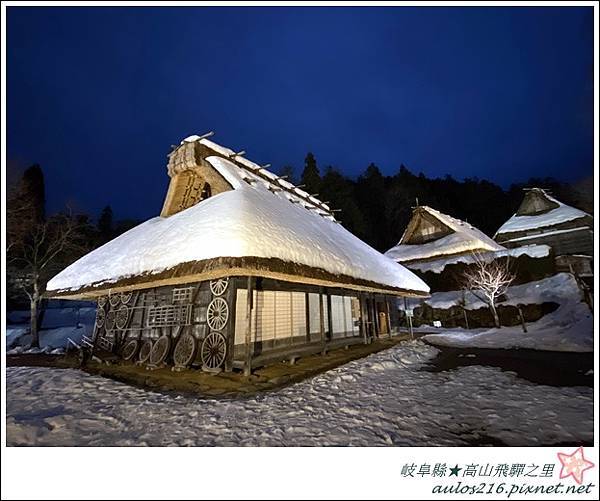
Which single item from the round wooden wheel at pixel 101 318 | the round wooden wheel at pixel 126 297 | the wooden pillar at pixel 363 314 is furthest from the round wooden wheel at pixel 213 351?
the wooden pillar at pixel 363 314

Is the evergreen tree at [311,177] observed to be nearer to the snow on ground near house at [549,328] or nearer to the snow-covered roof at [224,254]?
the snow on ground near house at [549,328]

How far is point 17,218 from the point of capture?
13.8 metres

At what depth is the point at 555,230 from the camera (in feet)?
70.7

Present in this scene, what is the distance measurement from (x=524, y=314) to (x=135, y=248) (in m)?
17.5

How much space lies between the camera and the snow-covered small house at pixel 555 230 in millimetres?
17672

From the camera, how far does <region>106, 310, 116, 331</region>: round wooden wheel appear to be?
30.6 ft

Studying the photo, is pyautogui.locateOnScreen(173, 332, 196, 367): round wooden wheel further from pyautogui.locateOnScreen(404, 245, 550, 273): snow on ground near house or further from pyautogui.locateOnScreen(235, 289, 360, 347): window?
pyautogui.locateOnScreen(404, 245, 550, 273): snow on ground near house

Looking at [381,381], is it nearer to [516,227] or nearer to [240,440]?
[240,440]

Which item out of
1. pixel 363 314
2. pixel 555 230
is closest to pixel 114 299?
pixel 363 314

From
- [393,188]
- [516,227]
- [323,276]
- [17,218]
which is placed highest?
[393,188]

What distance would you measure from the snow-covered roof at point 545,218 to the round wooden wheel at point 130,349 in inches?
1069

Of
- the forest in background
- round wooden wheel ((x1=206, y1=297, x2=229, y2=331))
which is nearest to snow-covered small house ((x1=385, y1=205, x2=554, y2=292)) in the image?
the forest in background

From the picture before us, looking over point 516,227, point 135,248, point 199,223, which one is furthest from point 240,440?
point 516,227

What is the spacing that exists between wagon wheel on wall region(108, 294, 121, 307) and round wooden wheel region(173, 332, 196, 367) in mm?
3381
